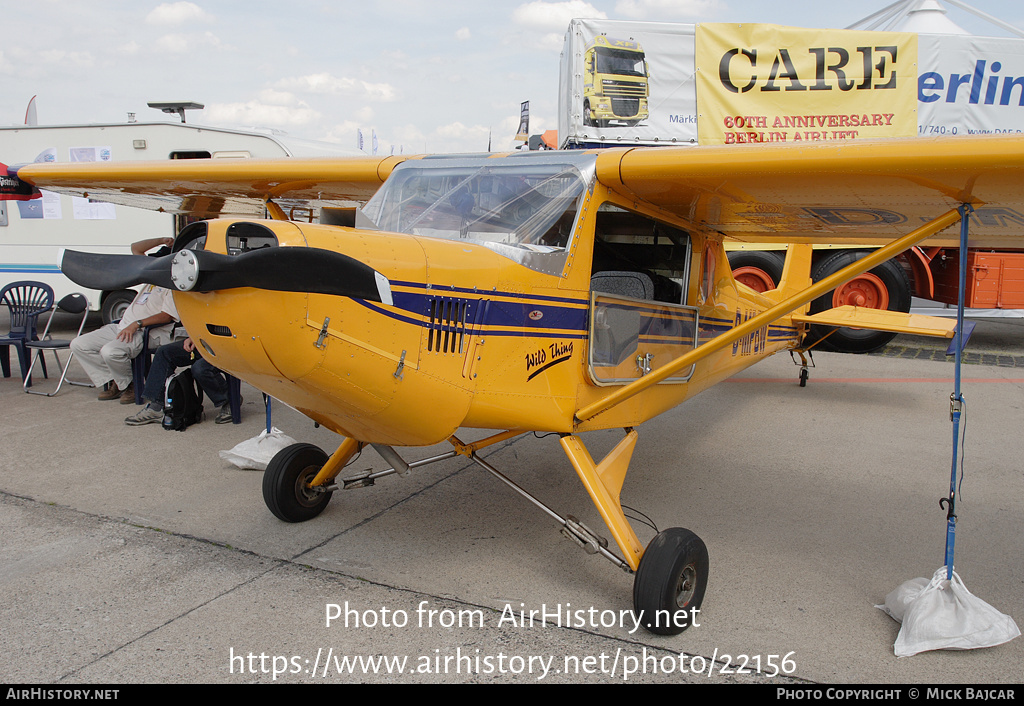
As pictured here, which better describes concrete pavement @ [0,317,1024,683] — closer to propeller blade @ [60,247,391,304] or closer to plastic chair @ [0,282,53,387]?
plastic chair @ [0,282,53,387]

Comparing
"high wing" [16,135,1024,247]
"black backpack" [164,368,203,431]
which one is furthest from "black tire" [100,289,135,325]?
"black backpack" [164,368,203,431]

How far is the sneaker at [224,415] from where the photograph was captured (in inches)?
235

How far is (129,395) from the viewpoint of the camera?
258 inches

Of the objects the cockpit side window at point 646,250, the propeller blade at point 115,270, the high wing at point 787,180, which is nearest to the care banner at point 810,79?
the high wing at point 787,180

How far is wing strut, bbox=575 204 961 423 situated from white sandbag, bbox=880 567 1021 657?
52.4 inches

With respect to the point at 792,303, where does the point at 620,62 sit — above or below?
above

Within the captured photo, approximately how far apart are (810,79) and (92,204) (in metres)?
9.78

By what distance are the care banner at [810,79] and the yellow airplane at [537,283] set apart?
443cm

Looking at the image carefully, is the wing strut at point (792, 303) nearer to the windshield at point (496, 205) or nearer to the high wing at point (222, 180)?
the windshield at point (496, 205)

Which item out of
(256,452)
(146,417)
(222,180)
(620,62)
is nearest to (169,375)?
(146,417)

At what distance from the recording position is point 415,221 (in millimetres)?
3436

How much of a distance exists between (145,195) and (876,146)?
6.18 meters

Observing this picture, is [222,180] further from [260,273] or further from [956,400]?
[956,400]
